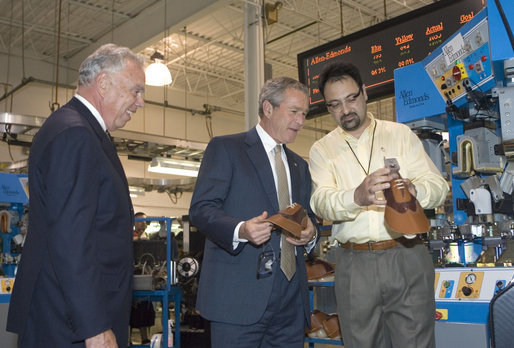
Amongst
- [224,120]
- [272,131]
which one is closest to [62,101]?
[224,120]

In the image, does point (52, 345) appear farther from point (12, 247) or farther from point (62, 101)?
point (62, 101)

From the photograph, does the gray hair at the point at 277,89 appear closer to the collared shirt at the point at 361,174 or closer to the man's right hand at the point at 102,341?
the collared shirt at the point at 361,174

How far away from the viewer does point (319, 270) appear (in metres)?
5.30

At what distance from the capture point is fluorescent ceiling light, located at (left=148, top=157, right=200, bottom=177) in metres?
11.4

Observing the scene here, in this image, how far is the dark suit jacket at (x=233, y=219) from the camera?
2.38 metres

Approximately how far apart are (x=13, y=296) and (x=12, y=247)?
5.59 metres

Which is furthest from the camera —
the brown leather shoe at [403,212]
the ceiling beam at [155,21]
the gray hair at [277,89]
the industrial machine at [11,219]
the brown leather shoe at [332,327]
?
the ceiling beam at [155,21]

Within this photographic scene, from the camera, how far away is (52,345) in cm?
180

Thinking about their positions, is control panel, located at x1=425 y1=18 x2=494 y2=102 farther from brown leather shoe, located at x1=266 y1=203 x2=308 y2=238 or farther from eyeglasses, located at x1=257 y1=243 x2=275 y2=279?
eyeglasses, located at x1=257 y1=243 x2=275 y2=279

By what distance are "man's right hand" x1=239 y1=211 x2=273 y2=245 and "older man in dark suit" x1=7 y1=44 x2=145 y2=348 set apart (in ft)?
1.59

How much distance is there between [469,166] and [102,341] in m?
2.50

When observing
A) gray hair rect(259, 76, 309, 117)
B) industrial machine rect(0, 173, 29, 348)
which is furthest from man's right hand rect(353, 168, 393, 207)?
industrial machine rect(0, 173, 29, 348)

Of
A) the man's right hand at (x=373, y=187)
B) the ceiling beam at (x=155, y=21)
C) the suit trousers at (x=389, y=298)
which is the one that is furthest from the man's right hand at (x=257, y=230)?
the ceiling beam at (x=155, y=21)

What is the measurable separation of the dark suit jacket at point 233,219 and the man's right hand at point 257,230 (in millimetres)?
89
